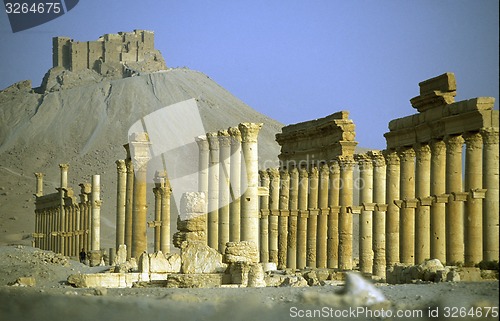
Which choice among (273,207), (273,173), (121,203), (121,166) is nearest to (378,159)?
(273,173)

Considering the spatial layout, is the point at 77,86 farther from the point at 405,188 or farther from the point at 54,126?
the point at 405,188

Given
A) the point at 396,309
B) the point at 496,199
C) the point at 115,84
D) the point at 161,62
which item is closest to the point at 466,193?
the point at 496,199

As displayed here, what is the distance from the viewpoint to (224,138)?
3944cm

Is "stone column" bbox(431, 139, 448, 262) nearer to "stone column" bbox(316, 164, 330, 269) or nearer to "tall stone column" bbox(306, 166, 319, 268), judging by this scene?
"stone column" bbox(316, 164, 330, 269)

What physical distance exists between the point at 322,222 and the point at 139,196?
769cm

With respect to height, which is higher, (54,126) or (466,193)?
(54,126)

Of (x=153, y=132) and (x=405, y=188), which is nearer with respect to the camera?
(x=405, y=188)

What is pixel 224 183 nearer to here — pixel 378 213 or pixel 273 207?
pixel 273 207

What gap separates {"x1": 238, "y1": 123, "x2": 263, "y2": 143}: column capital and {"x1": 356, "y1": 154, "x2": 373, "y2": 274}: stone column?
4.05 meters

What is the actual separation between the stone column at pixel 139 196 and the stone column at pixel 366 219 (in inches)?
386

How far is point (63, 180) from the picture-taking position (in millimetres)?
68562

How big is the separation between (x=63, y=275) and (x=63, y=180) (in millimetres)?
33728

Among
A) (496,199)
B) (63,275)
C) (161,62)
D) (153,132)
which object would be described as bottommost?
(63,275)

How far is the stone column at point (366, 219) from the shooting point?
1437 inches
